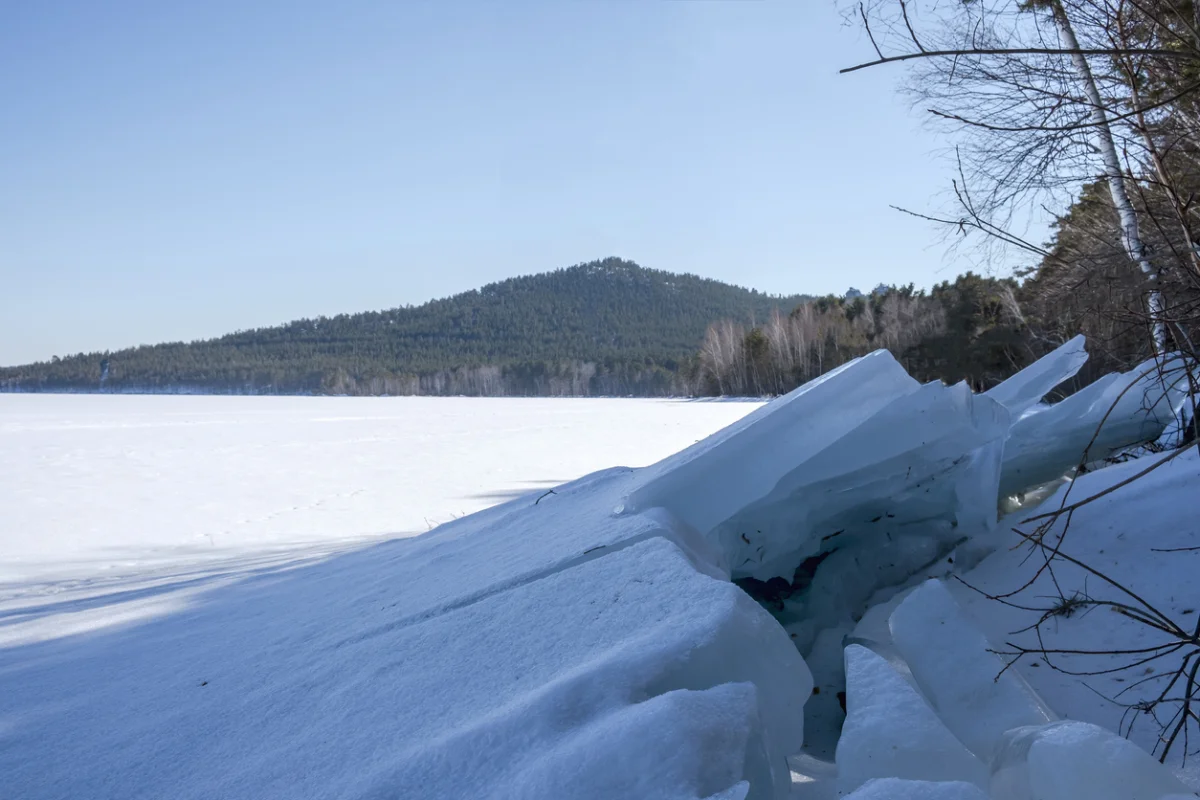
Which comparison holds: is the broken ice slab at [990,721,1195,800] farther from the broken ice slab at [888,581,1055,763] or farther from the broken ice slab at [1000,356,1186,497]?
the broken ice slab at [1000,356,1186,497]

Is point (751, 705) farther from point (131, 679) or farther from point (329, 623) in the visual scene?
point (131, 679)

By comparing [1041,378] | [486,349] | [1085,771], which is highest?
[486,349]

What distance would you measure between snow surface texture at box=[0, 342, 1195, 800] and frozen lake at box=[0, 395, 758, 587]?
2727 mm

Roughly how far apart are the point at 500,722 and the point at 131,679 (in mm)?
1695

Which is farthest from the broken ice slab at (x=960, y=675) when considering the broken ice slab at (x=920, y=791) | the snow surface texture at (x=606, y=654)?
the broken ice slab at (x=920, y=791)

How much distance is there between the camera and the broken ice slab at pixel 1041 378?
15.4 feet

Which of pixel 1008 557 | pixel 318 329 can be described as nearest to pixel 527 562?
pixel 1008 557

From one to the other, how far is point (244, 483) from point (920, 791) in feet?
35.8

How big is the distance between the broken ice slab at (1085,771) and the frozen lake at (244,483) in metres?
5.05

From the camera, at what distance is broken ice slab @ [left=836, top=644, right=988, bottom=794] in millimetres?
1639

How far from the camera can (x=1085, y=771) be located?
1.57m

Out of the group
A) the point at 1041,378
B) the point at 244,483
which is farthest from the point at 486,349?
the point at 1041,378

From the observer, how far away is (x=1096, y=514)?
Answer: 11.3ft

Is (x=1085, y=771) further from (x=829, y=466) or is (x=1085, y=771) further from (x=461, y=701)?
(x=829, y=466)
